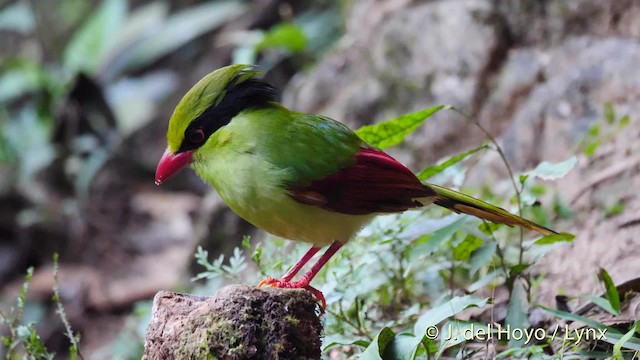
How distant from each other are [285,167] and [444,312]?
63 cm

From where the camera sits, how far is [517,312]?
237 centimetres

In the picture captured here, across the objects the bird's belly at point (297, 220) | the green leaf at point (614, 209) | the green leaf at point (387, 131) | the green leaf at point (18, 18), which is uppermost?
the green leaf at point (18, 18)

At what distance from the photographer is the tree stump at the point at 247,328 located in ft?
6.01

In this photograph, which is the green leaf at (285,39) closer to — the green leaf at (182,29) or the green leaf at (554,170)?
the green leaf at (182,29)

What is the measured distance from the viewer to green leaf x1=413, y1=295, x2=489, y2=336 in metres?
2.13

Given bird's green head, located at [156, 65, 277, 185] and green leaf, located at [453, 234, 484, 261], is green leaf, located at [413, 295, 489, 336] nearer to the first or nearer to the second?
green leaf, located at [453, 234, 484, 261]

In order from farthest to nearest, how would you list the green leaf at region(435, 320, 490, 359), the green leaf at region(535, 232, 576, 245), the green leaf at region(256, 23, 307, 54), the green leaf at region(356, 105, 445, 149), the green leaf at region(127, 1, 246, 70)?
the green leaf at region(127, 1, 246, 70) → the green leaf at region(256, 23, 307, 54) → the green leaf at region(356, 105, 445, 149) → the green leaf at region(535, 232, 576, 245) → the green leaf at region(435, 320, 490, 359)

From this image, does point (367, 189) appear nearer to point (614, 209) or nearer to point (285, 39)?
point (614, 209)

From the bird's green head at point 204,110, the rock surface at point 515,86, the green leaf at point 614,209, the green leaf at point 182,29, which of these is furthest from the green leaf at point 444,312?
the green leaf at point 182,29

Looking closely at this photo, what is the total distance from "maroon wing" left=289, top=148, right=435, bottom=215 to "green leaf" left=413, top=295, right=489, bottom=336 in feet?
1.18

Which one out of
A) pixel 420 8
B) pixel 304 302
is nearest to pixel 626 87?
pixel 420 8

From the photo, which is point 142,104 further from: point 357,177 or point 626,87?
point 357,177

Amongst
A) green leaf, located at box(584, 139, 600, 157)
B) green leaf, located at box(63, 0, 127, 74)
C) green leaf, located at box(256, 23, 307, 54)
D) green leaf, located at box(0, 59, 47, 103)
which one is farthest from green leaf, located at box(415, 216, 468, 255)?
green leaf, located at box(0, 59, 47, 103)

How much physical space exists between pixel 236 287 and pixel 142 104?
699cm
